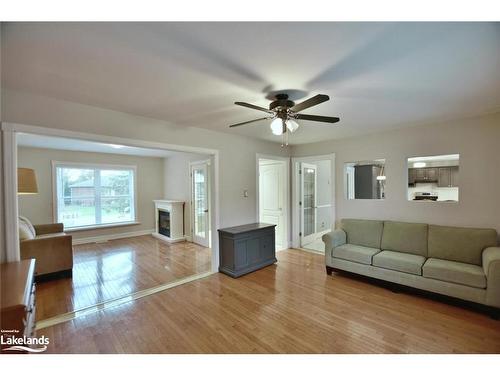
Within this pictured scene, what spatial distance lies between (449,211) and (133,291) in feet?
15.3

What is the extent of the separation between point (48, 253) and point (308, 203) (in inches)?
198

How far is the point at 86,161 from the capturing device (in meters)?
6.00

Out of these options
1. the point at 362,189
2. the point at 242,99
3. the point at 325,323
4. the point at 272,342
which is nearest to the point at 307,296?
the point at 325,323

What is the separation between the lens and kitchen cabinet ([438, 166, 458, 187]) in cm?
531

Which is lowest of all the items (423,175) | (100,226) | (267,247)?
(267,247)

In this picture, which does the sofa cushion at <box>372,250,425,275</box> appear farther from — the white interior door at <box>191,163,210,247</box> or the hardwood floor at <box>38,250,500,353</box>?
the white interior door at <box>191,163,210,247</box>

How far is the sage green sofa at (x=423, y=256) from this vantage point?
99.4 inches

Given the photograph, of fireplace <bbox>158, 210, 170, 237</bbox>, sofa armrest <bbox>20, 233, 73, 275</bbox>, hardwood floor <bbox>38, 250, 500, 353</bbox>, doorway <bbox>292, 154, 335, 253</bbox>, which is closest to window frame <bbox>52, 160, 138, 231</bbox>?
fireplace <bbox>158, 210, 170, 237</bbox>

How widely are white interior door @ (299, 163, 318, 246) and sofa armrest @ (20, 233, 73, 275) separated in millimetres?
4494

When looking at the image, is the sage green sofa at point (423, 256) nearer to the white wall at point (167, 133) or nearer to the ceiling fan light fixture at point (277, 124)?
the white wall at point (167, 133)

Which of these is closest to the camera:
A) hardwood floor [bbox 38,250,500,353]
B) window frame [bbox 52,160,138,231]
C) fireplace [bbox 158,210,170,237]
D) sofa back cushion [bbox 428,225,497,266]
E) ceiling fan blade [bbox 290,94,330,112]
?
ceiling fan blade [bbox 290,94,330,112]

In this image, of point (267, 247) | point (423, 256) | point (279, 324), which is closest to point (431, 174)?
point (423, 256)

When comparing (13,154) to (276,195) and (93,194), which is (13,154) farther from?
(93,194)
